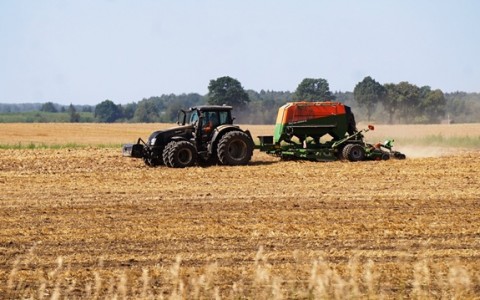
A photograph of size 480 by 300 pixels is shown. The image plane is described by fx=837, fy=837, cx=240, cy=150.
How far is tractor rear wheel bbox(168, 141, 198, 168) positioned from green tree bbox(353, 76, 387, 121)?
4927cm

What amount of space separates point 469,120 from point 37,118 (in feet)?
192

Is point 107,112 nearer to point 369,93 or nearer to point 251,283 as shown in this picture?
point 369,93

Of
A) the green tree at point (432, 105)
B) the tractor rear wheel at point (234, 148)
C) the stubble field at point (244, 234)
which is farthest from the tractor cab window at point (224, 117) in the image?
the green tree at point (432, 105)

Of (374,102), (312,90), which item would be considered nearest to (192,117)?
(312,90)

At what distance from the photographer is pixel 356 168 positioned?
74.0ft

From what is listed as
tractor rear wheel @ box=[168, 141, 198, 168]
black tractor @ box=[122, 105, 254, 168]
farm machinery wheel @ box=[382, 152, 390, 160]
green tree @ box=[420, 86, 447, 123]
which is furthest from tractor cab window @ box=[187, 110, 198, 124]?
green tree @ box=[420, 86, 447, 123]

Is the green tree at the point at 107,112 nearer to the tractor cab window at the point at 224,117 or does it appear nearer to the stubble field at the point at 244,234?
the tractor cab window at the point at 224,117

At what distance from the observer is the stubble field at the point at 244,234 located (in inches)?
357

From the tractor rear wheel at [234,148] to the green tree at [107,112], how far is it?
90.3 m

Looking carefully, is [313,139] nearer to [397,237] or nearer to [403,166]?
[403,166]

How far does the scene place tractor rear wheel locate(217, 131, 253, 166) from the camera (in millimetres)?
23703

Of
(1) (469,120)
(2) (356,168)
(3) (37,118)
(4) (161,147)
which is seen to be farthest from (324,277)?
(3) (37,118)

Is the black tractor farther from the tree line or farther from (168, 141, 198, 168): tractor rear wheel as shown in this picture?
the tree line

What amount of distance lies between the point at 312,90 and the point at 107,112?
59425mm
